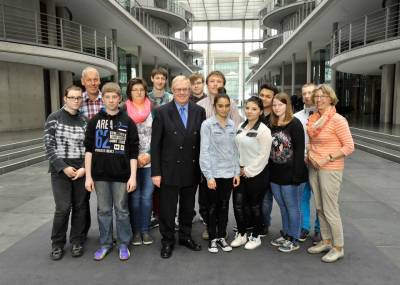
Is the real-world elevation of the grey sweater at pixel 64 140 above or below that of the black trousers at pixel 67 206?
above

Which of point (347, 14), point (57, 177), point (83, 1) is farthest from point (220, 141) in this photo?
point (347, 14)

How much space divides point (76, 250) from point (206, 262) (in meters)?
1.33

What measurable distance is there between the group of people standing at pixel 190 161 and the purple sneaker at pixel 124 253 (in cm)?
1

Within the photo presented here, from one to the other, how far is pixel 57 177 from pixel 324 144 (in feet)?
8.75

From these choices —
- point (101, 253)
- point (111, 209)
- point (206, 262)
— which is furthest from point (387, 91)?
point (101, 253)

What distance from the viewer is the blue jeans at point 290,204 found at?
3613 millimetres

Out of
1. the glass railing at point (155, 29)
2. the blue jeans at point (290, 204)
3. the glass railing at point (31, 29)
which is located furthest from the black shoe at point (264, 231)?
the glass railing at point (155, 29)

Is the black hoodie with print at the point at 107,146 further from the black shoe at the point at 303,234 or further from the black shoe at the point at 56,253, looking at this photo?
the black shoe at the point at 303,234

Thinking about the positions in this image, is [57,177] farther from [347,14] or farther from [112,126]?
[347,14]

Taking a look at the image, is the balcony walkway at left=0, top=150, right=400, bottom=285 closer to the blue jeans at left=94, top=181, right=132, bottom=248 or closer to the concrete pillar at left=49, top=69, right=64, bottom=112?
the blue jeans at left=94, top=181, right=132, bottom=248

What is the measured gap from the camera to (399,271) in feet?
10.4

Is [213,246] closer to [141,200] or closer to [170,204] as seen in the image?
[170,204]

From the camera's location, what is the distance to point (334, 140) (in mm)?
3436

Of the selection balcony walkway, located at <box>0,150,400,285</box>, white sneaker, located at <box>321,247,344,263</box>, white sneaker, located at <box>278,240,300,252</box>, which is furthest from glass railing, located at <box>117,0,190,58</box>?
white sneaker, located at <box>321,247,344,263</box>
